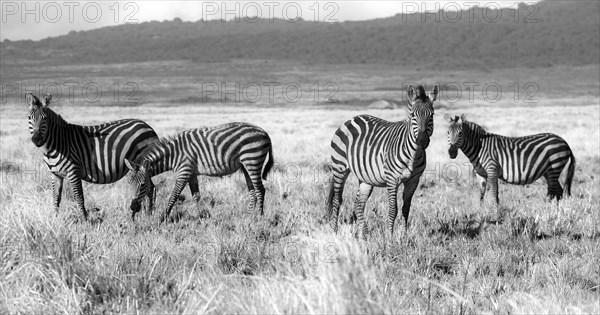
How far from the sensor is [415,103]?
266 inches

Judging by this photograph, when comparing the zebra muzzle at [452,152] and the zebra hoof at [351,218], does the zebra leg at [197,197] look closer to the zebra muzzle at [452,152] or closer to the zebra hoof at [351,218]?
the zebra hoof at [351,218]

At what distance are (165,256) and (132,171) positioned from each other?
2971mm

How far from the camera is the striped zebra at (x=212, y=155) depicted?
8750 mm

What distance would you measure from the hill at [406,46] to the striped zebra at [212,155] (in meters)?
107

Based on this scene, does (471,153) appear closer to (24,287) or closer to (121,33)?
(24,287)

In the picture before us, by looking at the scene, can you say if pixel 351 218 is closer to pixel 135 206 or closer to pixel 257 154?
→ pixel 257 154

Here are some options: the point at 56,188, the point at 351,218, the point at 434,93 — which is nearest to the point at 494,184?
the point at 351,218

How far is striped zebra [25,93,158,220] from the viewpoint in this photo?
25.9 ft

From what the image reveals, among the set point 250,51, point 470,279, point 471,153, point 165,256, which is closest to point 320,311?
point 470,279

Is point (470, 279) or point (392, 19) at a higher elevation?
point (392, 19)

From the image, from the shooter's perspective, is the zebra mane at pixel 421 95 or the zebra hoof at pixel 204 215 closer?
the zebra mane at pixel 421 95

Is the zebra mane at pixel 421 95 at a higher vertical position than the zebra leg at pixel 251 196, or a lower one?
higher

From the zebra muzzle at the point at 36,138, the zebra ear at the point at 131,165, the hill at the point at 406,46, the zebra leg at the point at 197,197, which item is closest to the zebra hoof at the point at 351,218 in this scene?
the zebra leg at the point at 197,197

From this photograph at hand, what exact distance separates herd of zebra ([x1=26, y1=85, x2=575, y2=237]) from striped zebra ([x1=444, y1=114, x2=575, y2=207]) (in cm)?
2
